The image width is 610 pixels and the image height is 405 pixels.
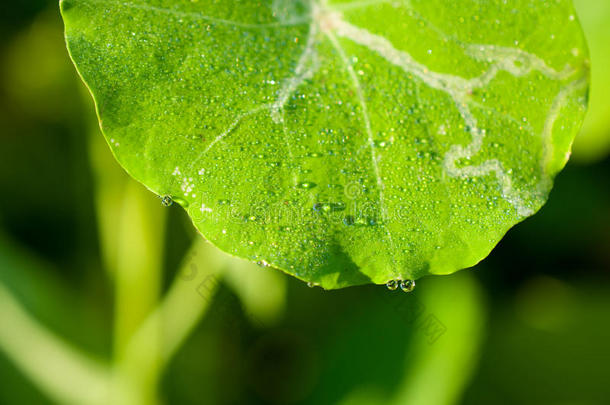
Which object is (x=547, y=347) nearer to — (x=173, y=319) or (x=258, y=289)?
(x=258, y=289)

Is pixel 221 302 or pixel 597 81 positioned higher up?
pixel 597 81

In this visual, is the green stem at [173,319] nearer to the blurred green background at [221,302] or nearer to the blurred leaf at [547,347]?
the blurred green background at [221,302]

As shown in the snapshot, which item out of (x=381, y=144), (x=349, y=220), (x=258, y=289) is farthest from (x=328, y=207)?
(x=258, y=289)

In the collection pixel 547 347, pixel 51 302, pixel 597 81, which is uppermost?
pixel 597 81

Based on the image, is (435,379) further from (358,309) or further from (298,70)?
(298,70)

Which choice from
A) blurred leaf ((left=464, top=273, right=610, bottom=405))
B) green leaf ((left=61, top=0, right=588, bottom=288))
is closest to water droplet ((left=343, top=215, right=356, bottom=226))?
green leaf ((left=61, top=0, right=588, bottom=288))

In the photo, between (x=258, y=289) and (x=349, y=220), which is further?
(x=258, y=289)
